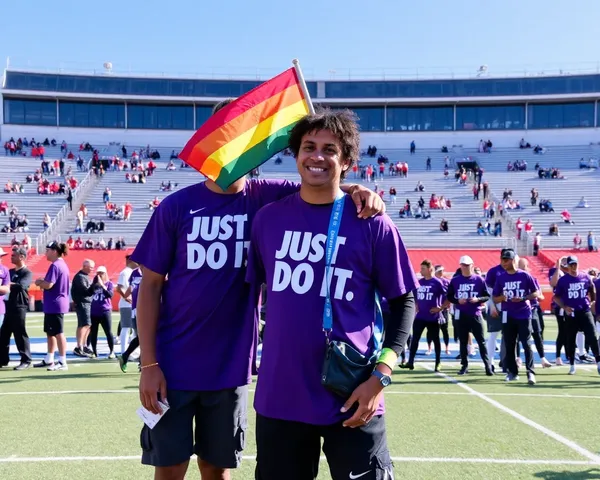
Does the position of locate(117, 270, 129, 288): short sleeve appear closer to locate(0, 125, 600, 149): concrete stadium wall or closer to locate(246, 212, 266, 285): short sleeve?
locate(246, 212, 266, 285): short sleeve

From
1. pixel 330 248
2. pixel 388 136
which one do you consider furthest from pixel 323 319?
pixel 388 136

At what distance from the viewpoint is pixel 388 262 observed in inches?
105

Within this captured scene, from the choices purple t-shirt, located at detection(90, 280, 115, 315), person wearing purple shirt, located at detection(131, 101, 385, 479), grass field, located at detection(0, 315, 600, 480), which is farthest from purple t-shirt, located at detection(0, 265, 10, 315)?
person wearing purple shirt, located at detection(131, 101, 385, 479)

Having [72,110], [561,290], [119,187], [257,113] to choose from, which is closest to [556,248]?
[561,290]

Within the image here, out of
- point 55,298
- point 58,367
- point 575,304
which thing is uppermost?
point 55,298

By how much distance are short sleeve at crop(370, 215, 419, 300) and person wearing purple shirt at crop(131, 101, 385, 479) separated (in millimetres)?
663

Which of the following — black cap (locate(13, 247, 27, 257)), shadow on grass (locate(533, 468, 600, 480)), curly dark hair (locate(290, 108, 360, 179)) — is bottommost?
shadow on grass (locate(533, 468, 600, 480))

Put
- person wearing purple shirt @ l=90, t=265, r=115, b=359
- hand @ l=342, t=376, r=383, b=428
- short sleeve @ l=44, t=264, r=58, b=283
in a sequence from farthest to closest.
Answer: person wearing purple shirt @ l=90, t=265, r=115, b=359, short sleeve @ l=44, t=264, r=58, b=283, hand @ l=342, t=376, r=383, b=428

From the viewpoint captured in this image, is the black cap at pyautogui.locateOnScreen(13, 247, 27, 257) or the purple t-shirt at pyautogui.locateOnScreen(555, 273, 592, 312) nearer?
the black cap at pyautogui.locateOnScreen(13, 247, 27, 257)

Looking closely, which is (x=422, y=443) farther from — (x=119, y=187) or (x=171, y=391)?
(x=119, y=187)

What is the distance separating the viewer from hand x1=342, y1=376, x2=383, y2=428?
8.28 ft

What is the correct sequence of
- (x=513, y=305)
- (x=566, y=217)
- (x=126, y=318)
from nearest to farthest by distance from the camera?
(x=513, y=305) → (x=126, y=318) → (x=566, y=217)

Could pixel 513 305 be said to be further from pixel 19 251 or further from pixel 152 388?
pixel 152 388

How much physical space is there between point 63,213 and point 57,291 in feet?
96.7
